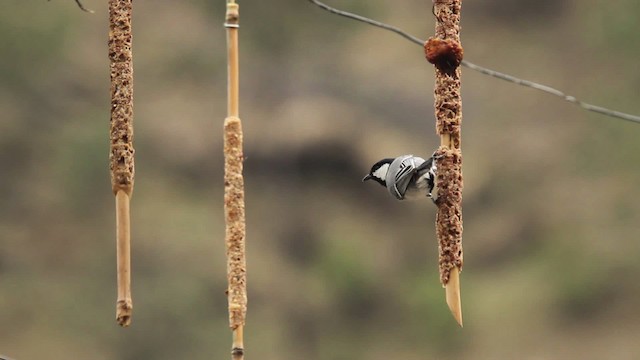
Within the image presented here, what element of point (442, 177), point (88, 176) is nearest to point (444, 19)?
point (442, 177)

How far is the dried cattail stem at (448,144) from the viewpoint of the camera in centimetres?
140

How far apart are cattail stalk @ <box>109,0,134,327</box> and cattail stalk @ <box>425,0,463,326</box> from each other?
1.22ft

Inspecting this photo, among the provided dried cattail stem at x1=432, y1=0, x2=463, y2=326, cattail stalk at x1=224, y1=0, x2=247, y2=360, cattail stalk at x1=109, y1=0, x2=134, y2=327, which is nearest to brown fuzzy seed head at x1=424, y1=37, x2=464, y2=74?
dried cattail stem at x1=432, y1=0, x2=463, y2=326

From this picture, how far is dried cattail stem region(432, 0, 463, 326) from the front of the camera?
1.40 meters

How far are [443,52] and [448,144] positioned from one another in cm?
12

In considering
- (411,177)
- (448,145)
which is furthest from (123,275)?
(411,177)

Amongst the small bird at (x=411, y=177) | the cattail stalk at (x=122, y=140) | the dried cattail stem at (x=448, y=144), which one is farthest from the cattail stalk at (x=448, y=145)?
the cattail stalk at (x=122, y=140)

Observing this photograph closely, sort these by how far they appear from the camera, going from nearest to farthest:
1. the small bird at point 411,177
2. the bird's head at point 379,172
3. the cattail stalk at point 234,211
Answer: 1. the cattail stalk at point 234,211
2. the small bird at point 411,177
3. the bird's head at point 379,172

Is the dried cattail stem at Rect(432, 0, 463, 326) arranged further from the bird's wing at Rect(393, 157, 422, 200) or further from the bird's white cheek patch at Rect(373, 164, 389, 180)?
the bird's white cheek patch at Rect(373, 164, 389, 180)

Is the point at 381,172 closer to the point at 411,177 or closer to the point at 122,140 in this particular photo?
the point at 411,177

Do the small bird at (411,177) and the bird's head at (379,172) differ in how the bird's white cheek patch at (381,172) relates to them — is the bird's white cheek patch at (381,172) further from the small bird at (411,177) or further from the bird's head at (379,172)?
the small bird at (411,177)

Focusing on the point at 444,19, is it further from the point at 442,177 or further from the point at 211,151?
the point at 211,151

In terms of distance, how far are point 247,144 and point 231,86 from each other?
2656 millimetres

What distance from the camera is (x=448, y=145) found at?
57.2 inches
